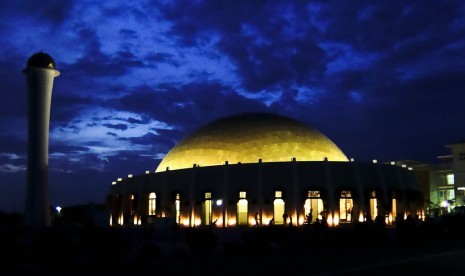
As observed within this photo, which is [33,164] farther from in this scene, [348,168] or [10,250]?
[348,168]

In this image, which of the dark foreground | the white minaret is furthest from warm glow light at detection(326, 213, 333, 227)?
the white minaret

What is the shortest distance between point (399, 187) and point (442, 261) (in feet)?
98.1

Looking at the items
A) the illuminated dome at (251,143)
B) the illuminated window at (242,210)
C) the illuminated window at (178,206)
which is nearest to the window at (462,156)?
the illuminated dome at (251,143)

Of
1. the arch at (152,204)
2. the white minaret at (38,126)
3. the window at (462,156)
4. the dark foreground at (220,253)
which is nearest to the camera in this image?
the dark foreground at (220,253)

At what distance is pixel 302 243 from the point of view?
86.3ft

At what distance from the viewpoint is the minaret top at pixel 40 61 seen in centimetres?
3781

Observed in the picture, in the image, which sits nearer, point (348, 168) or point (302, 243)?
point (302, 243)

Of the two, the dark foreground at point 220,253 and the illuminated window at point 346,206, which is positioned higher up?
the illuminated window at point 346,206

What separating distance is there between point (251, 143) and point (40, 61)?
2092cm

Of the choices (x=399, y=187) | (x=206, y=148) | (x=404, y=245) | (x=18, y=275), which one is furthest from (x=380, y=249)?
(x=206, y=148)

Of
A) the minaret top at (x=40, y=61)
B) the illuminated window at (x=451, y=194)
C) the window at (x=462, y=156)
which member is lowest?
the illuminated window at (x=451, y=194)

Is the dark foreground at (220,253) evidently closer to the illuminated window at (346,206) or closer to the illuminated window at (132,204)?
the illuminated window at (346,206)

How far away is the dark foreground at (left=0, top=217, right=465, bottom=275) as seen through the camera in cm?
1823

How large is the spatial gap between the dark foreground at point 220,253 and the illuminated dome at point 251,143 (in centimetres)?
2298
